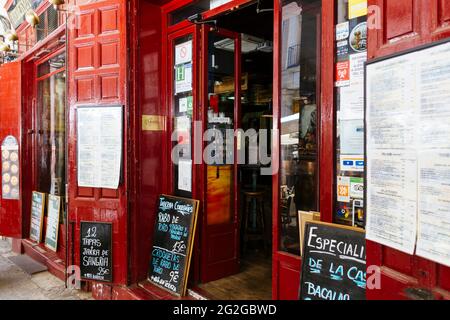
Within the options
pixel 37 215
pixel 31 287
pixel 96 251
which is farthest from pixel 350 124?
pixel 37 215

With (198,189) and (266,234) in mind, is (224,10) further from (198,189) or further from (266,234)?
(266,234)

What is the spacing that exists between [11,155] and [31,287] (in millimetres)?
2755

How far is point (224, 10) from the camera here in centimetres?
366

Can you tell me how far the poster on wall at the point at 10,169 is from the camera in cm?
615

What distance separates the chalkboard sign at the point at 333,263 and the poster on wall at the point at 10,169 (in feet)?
18.4

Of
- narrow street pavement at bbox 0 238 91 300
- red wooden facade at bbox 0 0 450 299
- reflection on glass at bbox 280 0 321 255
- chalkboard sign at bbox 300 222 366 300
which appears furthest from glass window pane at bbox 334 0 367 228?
narrow street pavement at bbox 0 238 91 300

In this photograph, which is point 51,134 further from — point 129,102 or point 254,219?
point 254,219

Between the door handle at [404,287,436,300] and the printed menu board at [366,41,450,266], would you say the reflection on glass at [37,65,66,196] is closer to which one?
the printed menu board at [366,41,450,266]

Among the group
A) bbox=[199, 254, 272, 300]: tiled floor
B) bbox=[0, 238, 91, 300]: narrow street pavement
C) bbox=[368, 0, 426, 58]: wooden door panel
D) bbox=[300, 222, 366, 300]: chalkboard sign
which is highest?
bbox=[368, 0, 426, 58]: wooden door panel

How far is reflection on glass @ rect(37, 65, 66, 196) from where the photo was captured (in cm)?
570

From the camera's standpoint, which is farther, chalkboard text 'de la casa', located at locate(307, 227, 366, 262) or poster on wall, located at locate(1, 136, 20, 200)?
poster on wall, located at locate(1, 136, 20, 200)

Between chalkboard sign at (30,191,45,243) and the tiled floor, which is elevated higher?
chalkboard sign at (30,191,45,243)

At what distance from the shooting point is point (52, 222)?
5.52 metres

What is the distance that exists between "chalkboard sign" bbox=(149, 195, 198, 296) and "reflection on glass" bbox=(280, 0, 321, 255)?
126 cm
